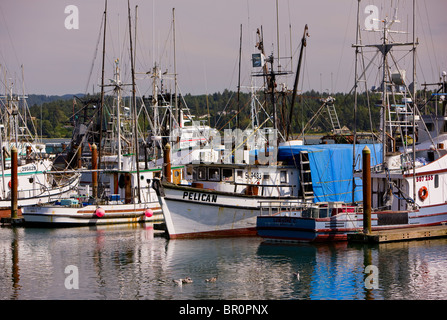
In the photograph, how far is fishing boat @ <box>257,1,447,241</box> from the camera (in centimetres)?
3503

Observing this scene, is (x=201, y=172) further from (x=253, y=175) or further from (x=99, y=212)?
(x=99, y=212)

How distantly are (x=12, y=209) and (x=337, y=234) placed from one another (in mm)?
21594

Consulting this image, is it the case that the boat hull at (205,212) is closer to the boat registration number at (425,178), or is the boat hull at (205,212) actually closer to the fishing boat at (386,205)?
the fishing boat at (386,205)

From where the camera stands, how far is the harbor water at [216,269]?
85.5ft

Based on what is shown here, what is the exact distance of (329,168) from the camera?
134 feet

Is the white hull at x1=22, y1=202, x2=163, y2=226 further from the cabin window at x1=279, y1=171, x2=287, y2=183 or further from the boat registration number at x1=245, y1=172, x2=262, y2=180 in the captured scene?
the cabin window at x1=279, y1=171, x2=287, y2=183

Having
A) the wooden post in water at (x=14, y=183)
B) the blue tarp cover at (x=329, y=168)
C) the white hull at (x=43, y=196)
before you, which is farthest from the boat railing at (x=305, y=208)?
the white hull at (x=43, y=196)

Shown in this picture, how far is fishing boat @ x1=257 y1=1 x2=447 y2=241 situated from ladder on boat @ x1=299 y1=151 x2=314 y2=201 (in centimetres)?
136

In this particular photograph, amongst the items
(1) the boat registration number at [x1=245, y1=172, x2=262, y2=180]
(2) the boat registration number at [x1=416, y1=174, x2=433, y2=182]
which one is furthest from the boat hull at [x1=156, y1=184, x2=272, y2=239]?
(2) the boat registration number at [x1=416, y1=174, x2=433, y2=182]

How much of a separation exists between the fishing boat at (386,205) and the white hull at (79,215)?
1045 centimetres

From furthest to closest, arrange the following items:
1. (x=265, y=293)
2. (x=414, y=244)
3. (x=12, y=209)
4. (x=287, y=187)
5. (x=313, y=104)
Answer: (x=313, y=104) < (x=12, y=209) < (x=287, y=187) < (x=414, y=244) < (x=265, y=293)

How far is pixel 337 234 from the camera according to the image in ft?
115
